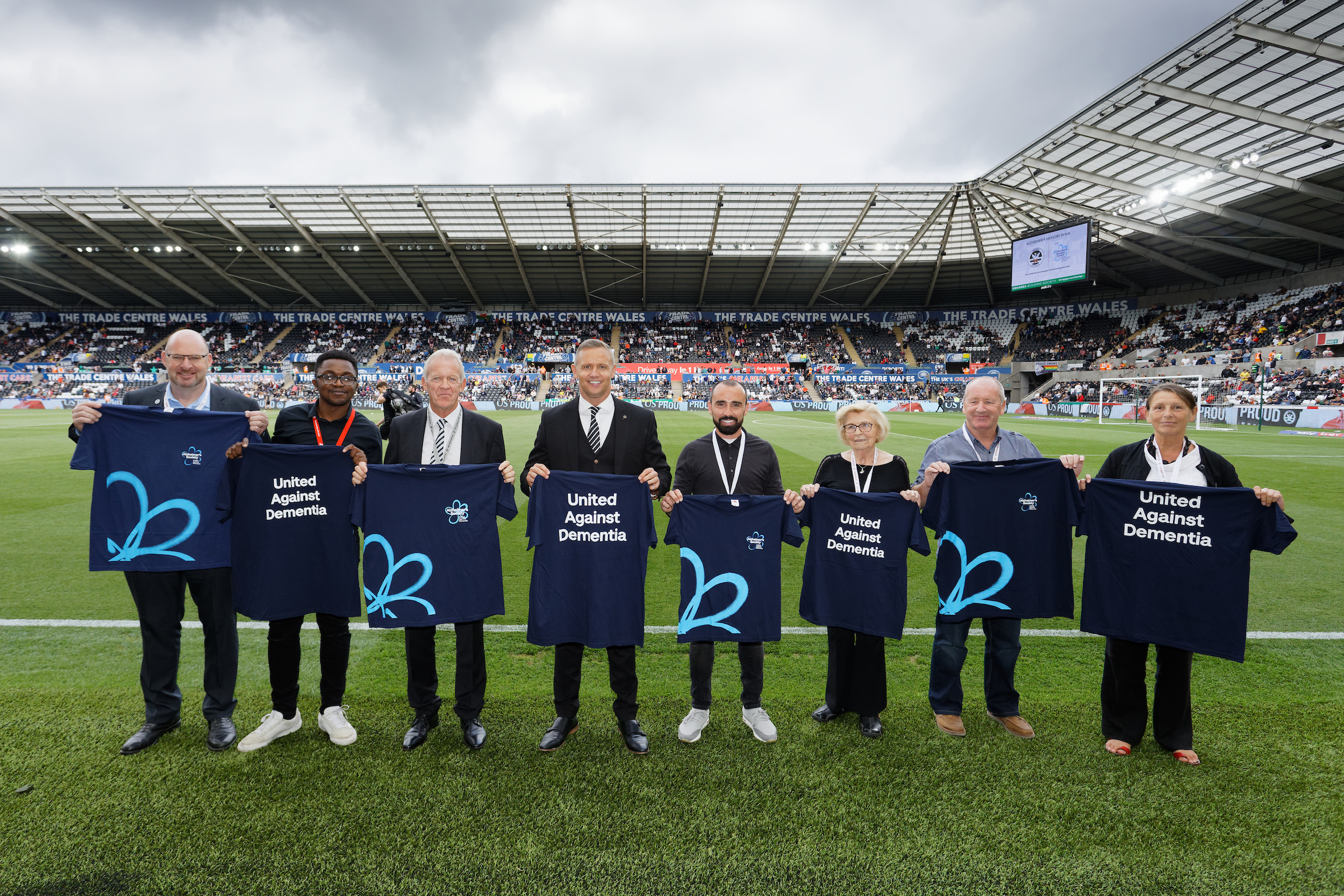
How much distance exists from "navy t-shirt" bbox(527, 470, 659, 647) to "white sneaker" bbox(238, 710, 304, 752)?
4.66 feet

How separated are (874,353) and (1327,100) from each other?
97.5 ft

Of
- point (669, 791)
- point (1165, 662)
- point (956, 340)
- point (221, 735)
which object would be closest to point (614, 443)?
point (669, 791)

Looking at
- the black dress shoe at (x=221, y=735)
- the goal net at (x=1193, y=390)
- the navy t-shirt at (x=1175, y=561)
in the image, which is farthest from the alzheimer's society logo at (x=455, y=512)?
the goal net at (x=1193, y=390)

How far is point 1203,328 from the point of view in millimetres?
39531

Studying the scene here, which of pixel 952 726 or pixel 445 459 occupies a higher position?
pixel 445 459

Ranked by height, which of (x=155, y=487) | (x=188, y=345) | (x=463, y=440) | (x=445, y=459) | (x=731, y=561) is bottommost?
(x=731, y=561)

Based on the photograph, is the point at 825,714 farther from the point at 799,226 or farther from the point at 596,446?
the point at 799,226

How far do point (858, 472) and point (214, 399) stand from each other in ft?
12.8

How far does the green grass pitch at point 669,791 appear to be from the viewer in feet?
7.63

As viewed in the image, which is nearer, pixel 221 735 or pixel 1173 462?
pixel 221 735

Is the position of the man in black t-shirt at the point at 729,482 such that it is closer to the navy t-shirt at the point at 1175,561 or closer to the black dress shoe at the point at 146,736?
the navy t-shirt at the point at 1175,561

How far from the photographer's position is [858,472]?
143 inches

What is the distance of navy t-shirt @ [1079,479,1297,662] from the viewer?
316cm

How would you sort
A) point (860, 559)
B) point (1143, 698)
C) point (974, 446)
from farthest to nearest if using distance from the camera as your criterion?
1. point (974, 446)
2. point (860, 559)
3. point (1143, 698)
